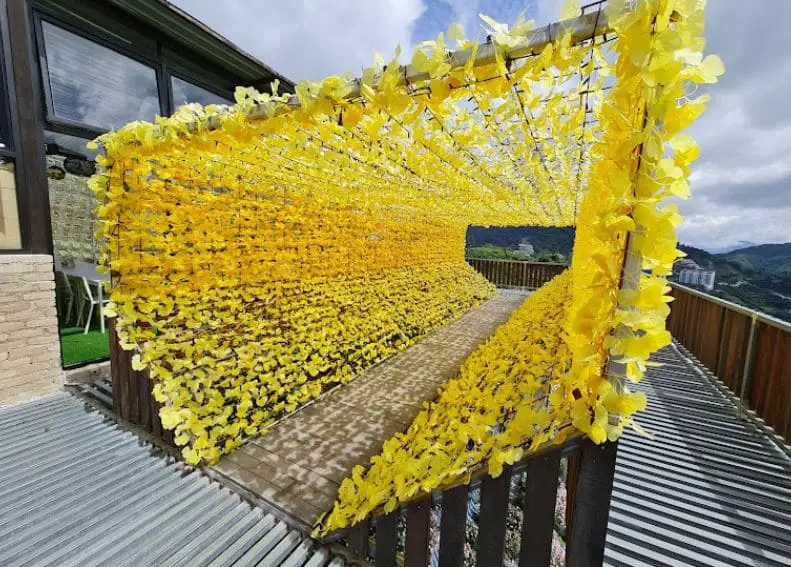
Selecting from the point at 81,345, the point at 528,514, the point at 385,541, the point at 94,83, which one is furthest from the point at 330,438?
the point at 94,83

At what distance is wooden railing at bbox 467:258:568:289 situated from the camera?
14.1 m

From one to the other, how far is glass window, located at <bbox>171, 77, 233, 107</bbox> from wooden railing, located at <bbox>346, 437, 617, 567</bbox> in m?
5.83

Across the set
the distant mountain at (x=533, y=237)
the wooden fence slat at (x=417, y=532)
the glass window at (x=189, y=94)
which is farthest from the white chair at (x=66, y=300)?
the distant mountain at (x=533, y=237)

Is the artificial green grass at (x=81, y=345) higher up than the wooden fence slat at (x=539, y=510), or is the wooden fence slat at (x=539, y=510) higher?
the wooden fence slat at (x=539, y=510)

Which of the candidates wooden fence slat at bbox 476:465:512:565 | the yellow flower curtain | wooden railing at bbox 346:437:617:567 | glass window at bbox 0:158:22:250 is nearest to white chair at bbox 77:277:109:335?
glass window at bbox 0:158:22:250

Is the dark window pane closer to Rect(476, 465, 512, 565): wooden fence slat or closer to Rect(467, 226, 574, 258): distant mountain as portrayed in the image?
Rect(476, 465, 512, 565): wooden fence slat

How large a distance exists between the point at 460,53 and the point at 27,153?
462cm

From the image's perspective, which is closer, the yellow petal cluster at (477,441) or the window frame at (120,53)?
the yellow petal cluster at (477,441)

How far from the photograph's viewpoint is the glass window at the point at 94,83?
3549 mm

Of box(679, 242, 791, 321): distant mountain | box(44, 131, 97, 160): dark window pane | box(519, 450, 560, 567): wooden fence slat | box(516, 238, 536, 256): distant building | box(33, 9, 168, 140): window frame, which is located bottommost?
box(679, 242, 791, 321): distant mountain

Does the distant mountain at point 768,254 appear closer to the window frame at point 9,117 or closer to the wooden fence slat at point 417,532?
the wooden fence slat at point 417,532

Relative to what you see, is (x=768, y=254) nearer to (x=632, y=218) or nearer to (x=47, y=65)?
(x=632, y=218)

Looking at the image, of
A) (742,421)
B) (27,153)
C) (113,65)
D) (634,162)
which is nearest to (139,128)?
(27,153)

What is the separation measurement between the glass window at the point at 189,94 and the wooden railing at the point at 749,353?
737cm
